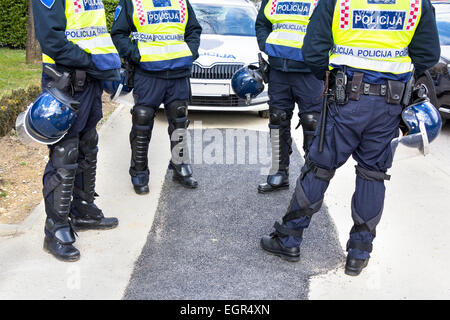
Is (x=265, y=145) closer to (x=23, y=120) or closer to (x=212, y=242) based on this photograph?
(x=212, y=242)

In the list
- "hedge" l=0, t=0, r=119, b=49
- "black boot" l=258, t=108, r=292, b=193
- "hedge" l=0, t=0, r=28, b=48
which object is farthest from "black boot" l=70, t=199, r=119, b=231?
"hedge" l=0, t=0, r=28, b=48

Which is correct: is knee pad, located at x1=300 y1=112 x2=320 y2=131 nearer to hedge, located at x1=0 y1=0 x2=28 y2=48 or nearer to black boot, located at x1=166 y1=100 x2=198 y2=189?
black boot, located at x1=166 y1=100 x2=198 y2=189

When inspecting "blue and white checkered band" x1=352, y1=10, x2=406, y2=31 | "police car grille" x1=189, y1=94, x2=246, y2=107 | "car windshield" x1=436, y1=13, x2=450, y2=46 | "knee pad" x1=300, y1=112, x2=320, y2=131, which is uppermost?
"blue and white checkered band" x1=352, y1=10, x2=406, y2=31

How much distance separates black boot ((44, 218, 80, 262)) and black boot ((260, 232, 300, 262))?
1.38m

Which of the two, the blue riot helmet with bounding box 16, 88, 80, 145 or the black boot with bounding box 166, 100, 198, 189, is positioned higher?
the blue riot helmet with bounding box 16, 88, 80, 145

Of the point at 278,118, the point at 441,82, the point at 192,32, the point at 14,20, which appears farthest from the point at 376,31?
the point at 14,20

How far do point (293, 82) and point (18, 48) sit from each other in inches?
431

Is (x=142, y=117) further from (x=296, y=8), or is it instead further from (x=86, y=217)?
(x=296, y=8)

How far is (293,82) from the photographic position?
4992mm

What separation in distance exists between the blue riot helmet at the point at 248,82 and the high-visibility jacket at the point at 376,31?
1.79 m

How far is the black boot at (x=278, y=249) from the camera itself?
13.0 feet

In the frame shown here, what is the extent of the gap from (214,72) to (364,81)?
423 cm

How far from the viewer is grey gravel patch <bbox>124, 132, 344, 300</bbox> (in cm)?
356

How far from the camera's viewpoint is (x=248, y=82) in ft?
17.2
